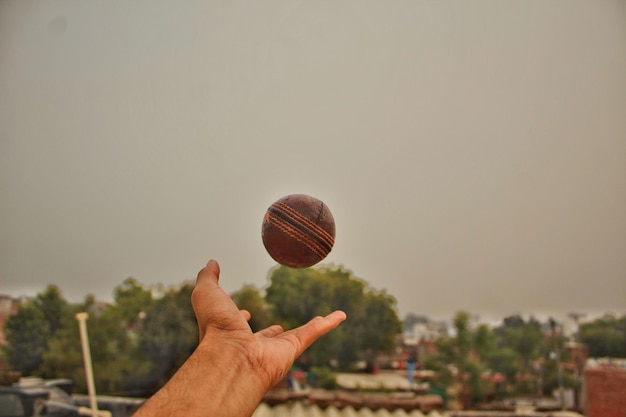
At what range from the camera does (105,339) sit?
37531 millimetres

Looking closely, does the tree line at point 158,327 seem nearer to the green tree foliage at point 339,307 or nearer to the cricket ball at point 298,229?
the green tree foliage at point 339,307

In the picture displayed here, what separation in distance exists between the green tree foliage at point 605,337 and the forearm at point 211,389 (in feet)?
237

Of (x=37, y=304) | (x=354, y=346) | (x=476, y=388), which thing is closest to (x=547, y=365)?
(x=476, y=388)

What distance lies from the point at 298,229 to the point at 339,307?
42.3m

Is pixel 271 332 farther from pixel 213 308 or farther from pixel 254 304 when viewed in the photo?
pixel 254 304

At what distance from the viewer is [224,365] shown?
5.93 feet

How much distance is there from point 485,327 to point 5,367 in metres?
44.4

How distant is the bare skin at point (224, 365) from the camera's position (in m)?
1.62

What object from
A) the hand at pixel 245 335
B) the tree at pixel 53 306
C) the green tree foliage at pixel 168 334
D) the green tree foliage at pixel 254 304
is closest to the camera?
the hand at pixel 245 335

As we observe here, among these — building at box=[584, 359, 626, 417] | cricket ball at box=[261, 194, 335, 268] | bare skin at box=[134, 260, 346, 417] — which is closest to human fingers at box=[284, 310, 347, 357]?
bare skin at box=[134, 260, 346, 417]

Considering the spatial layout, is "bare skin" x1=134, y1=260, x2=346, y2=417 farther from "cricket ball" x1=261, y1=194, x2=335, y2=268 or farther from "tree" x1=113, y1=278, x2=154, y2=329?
"tree" x1=113, y1=278, x2=154, y2=329

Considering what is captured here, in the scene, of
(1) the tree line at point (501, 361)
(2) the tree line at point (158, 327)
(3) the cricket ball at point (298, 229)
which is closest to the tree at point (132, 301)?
(2) the tree line at point (158, 327)

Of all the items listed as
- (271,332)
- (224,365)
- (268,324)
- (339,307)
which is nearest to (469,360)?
(339,307)

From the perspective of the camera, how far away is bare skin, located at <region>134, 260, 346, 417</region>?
1.62 metres
